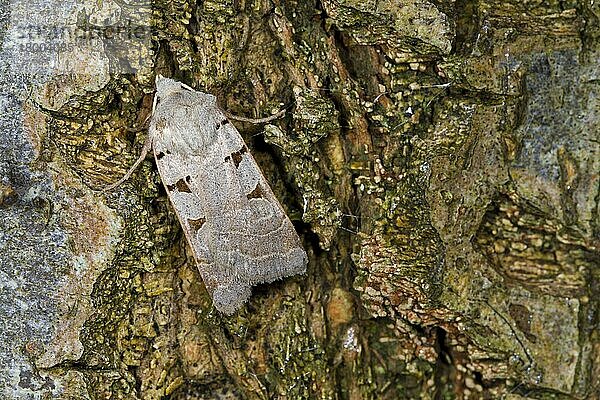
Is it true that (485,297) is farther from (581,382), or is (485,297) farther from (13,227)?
(13,227)

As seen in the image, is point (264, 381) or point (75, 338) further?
point (264, 381)

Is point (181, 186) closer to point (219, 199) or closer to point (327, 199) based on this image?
point (219, 199)

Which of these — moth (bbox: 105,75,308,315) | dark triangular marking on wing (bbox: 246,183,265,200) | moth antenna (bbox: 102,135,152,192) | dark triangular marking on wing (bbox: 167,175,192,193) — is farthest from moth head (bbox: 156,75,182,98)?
dark triangular marking on wing (bbox: 246,183,265,200)

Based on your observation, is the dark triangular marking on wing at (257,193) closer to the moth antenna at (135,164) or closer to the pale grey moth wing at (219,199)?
the pale grey moth wing at (219,199)

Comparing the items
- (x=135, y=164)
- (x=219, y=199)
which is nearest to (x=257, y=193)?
(x=219, y=199)

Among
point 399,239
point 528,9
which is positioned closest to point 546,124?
point 528,9
